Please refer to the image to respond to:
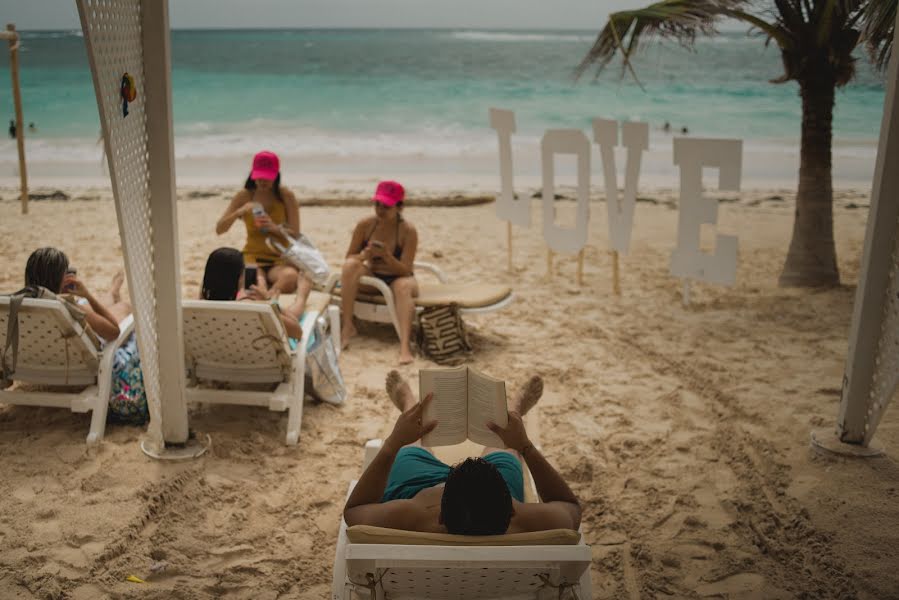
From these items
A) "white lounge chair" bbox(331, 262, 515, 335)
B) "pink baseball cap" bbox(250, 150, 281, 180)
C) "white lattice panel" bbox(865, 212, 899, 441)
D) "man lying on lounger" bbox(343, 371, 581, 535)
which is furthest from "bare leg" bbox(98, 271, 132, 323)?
"white lattice panel" bbox(865, 212, 899, 441)

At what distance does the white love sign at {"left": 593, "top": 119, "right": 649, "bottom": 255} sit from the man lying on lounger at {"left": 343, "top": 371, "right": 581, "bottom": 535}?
3991 millimetres

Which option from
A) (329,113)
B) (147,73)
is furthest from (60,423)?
(329,113)

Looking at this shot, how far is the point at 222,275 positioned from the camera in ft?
15.1

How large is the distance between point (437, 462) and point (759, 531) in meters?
1.57

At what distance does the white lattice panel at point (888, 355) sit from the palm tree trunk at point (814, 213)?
11.4ft

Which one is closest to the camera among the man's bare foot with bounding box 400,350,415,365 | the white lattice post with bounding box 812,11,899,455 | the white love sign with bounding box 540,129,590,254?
the white lattice post with bounding box 812,11,899,455

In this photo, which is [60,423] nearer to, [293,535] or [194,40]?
[293,535]

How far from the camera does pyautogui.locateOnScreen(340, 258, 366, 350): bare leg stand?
19.7 feet

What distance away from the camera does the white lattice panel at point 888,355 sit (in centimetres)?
402

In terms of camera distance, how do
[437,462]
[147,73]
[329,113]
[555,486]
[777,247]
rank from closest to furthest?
[555,486]
[437,462]
[147,73]
[777,247]
[329,113]

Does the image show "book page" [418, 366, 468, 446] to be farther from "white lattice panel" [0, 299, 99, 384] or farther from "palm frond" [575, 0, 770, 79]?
"palm frond" [575, 0, 770, 79]

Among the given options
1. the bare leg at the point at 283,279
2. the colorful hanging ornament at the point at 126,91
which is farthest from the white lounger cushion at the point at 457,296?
the colorful hanging ornament at the point at 126,91

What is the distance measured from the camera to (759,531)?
373 cm

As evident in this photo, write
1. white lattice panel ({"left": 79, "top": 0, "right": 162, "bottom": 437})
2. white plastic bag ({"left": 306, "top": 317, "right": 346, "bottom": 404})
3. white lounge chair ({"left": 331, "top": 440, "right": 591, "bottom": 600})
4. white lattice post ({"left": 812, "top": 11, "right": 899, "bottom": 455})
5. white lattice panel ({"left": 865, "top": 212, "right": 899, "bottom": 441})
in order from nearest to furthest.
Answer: white lounge chair ({"left": 331, "top": 440, "right": 591, "bottom": 600}), white lattice panel ({"left": 79, "top": 0, "right": 162, "bottom": 437}), white lattice post ({"left": 812, "top": 11, "right": 899, "bottom": 455}), white lattice panel ({"left": 865, "top": 212, "right": 899, "bottom": 441}), white plastic bag ({"left": 306, "top": 317, "right": 346, "bottom": 404})
